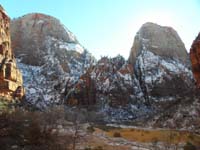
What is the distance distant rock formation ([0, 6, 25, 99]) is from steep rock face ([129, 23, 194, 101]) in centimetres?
3819

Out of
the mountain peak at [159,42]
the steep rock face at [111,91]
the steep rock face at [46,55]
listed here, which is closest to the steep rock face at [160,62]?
the mountain peak at [159,42]

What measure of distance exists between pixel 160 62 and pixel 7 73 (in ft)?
167

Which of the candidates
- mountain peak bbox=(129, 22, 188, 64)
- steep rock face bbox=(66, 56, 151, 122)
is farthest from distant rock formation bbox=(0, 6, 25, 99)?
mountain peak bbox=(129, 22, 188, 64)

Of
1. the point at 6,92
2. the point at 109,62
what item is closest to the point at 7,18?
the point at 6,92

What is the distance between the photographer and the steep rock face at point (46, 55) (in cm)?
9781

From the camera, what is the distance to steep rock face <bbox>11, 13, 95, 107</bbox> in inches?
3851

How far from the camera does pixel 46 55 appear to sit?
11419 cm

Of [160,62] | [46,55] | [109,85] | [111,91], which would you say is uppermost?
[46,55]

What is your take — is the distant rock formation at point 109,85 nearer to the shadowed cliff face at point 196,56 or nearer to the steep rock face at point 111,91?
the steep rock face at point 111,91

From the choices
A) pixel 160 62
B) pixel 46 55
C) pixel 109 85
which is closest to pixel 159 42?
pixel 160 62

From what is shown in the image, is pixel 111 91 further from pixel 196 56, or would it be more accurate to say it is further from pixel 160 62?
pixel 196 56

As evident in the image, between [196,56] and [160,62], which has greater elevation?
[160,62]

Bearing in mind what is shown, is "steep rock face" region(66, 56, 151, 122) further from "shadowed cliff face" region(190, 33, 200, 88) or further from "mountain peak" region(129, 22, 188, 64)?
"shadowed cliff face" region(190, 33, 200, 88)

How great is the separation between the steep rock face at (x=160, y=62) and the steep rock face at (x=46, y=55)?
16.7 meters
